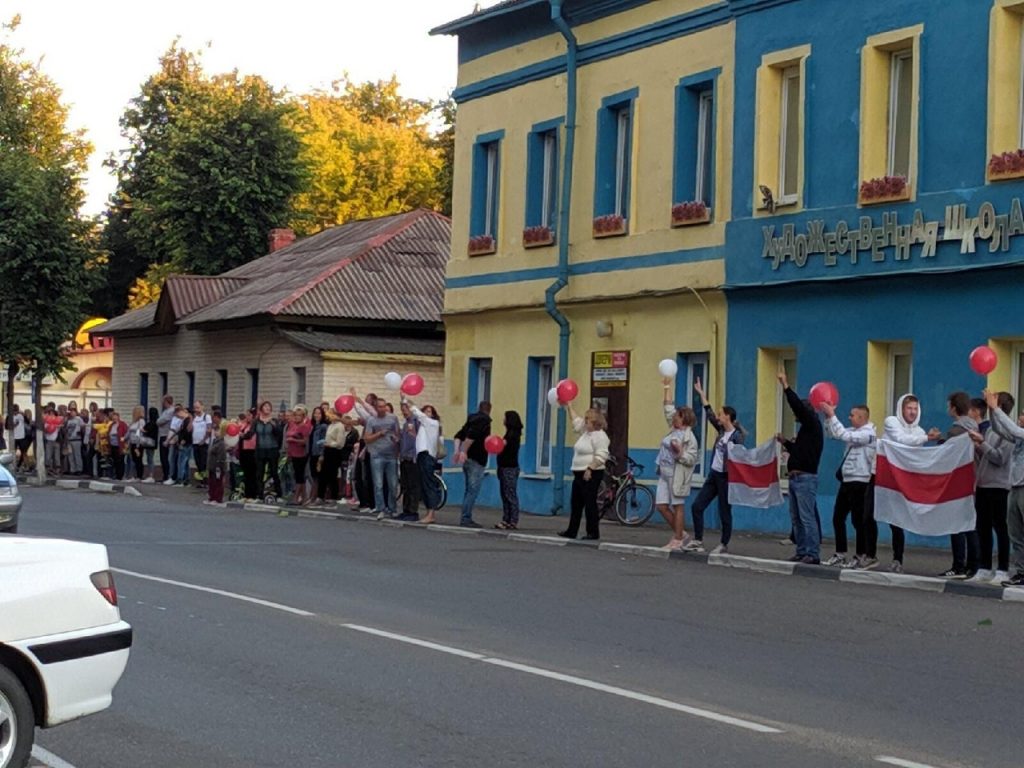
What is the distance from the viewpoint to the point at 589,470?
75.7ft

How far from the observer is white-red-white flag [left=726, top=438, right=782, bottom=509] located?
21781 mm

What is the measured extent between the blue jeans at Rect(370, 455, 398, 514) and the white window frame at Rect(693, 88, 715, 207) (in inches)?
233

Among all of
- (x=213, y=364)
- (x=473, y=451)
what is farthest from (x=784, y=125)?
(x=213, y=364)

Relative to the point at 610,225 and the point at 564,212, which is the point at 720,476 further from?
the point at 564,212

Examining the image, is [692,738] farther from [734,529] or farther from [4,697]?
[734,529]

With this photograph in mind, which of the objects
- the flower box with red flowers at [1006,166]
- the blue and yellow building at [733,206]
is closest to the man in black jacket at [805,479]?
the blue and yellow building at [733,206]

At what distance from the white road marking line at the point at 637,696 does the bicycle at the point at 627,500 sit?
15056mm

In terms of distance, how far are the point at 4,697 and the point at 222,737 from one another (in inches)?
66.0

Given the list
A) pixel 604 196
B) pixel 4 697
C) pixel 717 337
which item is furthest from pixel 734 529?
pixel 4 697

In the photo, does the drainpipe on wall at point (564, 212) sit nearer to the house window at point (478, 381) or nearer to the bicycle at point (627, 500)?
the bicycle at point (627, 500)

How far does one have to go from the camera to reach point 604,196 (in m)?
29.5

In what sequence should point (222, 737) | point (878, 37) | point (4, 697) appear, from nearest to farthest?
1. point (4, 697)
2. point (222, 737)
3. point (878, 37)

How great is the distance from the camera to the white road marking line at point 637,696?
9.56m

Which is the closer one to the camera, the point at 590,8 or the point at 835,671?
the point at 835,671
